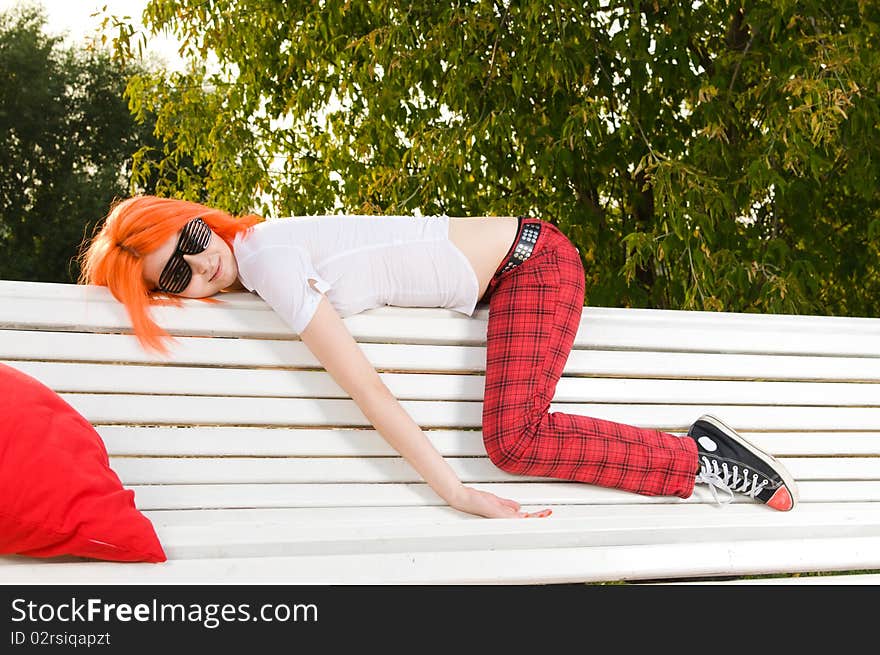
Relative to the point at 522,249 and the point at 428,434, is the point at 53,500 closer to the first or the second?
the point at 428,434

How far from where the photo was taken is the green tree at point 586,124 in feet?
10.5

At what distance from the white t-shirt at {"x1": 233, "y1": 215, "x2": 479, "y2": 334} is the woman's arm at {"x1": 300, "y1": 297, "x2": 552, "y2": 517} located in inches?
1.8

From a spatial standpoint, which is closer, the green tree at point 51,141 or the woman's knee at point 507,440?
the woman's knee at point 507,440

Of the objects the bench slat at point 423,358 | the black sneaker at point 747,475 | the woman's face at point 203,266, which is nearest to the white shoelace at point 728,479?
the black sneaker at point 747,475

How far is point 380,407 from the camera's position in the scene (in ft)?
6.30

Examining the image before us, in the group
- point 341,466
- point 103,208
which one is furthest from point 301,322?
point 103,208

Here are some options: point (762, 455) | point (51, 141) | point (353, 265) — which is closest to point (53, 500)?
point (353, 265)

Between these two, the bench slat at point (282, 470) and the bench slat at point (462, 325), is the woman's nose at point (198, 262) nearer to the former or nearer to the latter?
the bench slat at point (462, 325)

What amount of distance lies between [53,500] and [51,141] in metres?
10.7

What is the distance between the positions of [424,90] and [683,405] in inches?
75.2

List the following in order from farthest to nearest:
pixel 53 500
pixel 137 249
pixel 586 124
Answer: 1. pixel 586 124
2. pixel 137 249
3. pixel 53 500

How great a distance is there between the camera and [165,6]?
3.93 meters

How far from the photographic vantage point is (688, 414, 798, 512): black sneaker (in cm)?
217
